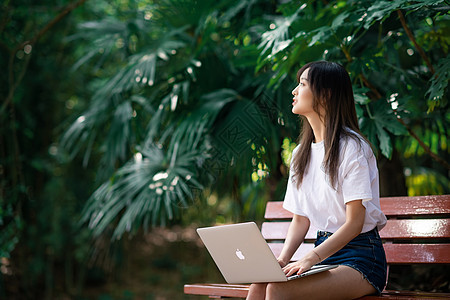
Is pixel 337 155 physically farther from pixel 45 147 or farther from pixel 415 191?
pixel 45 147

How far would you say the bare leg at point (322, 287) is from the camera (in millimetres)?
1779

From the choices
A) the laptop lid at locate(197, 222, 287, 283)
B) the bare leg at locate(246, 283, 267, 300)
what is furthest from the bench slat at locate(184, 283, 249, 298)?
the bare leg at locate(246, 283, 267, 300)

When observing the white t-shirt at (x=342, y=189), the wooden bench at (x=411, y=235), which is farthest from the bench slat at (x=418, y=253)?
the white t-shirt at (x=342, y=189)

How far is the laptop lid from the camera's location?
1758 millimetres

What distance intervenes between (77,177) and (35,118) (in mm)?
792

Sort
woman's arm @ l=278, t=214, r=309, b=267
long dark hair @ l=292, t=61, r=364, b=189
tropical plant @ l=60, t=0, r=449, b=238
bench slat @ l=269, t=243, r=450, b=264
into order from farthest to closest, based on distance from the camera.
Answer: tropical plant @ l=60, t=0, r=449, b=238 → bench slat @ l=269, t=243, r=450, b=264 → woman's arm @ l=278, t=214, r=309, b=267 → long dark hair @ l=292, t=61, r=364, b=189

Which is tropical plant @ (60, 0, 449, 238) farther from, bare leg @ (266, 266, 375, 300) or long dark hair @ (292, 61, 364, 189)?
bare leg @ (266, 266, 375, 300)

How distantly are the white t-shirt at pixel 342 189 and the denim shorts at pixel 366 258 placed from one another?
4 centimetres

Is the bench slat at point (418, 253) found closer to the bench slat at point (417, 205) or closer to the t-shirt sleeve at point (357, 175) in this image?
the bench slat at point (417, 205)

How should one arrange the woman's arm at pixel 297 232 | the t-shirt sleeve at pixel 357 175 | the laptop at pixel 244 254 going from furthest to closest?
the woman's arm at pixel 297 232, the t-shirt sleeve at pixel 357 175, the laptop at pixel 244 254

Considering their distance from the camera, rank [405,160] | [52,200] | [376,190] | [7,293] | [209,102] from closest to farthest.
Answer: [376,190] → [209,102] → [405,160] → [7,293] → [52,200]

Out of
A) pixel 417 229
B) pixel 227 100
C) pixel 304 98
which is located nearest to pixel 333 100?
pixel 304 98

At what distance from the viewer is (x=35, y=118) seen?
5934 mm

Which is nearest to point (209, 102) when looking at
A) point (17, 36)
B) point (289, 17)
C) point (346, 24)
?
point (289, 17)
